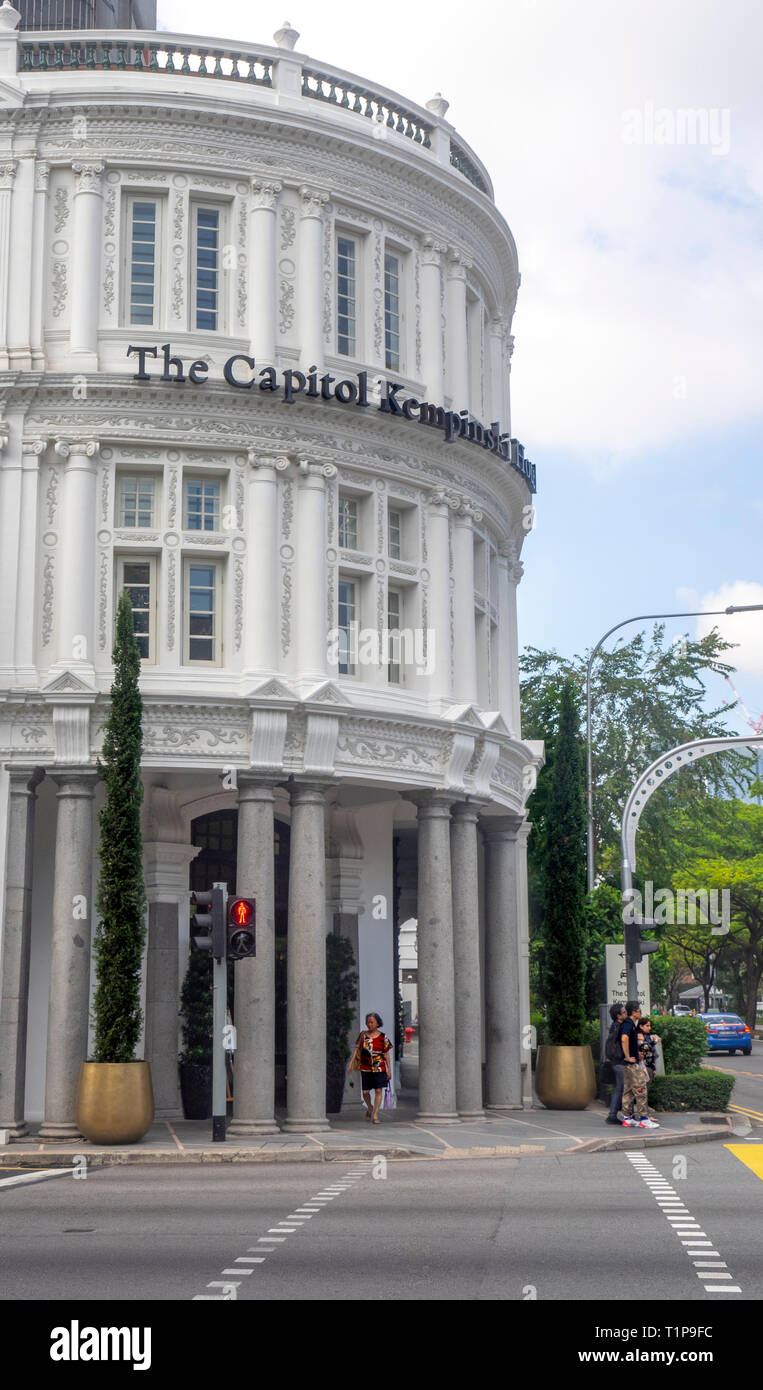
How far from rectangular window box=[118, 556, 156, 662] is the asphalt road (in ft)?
29.3

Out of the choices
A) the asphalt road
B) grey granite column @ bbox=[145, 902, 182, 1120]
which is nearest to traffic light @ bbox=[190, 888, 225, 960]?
the asphalt road

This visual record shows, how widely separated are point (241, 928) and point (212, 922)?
41 centimetres

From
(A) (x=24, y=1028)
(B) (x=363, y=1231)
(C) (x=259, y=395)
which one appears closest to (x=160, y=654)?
(C) (x=259, y=395)

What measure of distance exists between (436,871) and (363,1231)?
1369 cm

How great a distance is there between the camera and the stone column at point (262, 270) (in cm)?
2673

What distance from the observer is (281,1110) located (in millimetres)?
27984

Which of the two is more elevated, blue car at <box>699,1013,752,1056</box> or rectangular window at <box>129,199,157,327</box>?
rectangular window at <box>129,199,157,327</box>

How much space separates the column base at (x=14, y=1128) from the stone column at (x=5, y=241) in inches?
454

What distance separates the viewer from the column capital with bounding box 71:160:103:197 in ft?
87.7

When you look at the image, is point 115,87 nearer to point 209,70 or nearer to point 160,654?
point 209,70

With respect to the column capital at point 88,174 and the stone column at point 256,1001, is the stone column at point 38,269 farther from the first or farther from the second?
the stone column at point 256,1001

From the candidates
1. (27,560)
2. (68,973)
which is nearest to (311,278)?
(27,560)

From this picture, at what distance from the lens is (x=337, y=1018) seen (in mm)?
28547

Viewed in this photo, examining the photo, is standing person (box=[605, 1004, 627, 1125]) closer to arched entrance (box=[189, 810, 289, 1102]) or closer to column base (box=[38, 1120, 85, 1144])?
arched entrance (box=[189, 810, 289, 1102])
